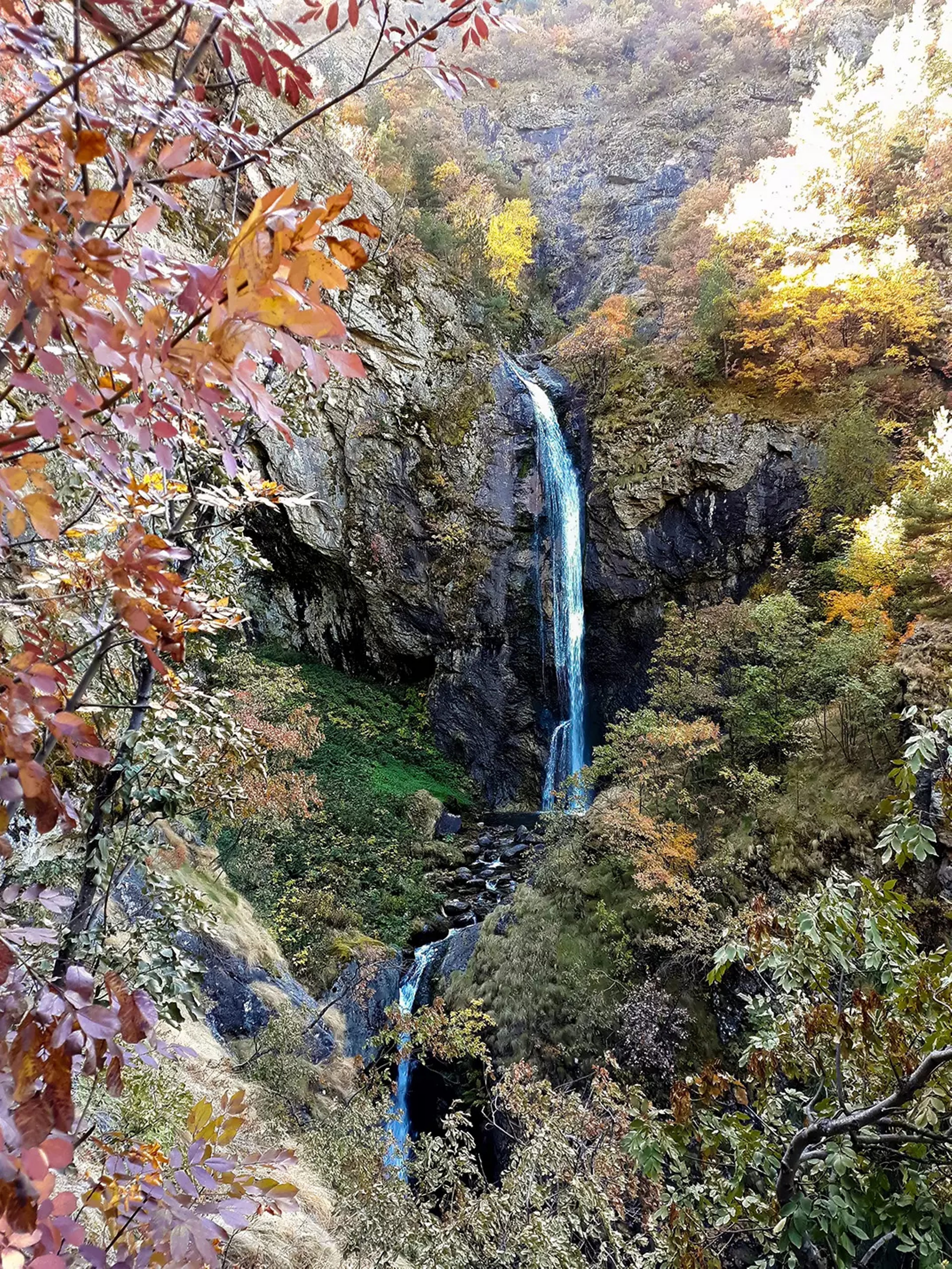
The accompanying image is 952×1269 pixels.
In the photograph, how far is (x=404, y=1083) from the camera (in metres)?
7.01

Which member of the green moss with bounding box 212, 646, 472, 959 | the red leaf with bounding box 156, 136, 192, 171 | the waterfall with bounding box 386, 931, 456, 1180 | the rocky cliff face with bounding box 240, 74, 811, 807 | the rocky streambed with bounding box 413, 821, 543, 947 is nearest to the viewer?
the red leaf with bounding box 156, 136, 192, 171

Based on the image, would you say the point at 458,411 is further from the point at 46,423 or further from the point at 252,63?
the point at 46,423

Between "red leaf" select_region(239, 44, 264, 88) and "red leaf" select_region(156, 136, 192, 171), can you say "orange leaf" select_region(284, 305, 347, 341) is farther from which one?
"red leaf" select_region(239, 44, 264, 88)

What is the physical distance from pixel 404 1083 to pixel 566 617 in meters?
8.70

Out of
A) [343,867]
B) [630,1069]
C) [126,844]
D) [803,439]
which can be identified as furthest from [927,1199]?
[803,439]

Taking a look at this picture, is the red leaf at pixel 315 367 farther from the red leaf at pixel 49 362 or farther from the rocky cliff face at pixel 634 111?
the rocky cliff face at pixel 634 111

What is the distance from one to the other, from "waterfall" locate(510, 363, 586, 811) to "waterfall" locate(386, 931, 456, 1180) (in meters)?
4.79

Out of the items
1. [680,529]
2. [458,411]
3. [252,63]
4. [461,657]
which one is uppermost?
[458,411]

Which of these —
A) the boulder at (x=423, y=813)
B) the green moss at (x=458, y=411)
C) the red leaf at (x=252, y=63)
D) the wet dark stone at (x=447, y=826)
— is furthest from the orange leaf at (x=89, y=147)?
the green moss at (x=458, y=411)

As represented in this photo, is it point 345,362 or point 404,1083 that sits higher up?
point 345,362

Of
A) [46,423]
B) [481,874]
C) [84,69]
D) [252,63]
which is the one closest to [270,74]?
[252,63]

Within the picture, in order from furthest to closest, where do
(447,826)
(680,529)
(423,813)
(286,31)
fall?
(680,529)
(447,826)
(423,813)
(286,31)

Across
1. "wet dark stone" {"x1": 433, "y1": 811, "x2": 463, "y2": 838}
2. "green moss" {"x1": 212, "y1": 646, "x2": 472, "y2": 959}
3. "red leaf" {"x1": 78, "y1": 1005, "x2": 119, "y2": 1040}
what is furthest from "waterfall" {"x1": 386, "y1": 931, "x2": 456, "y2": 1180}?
"red leaf" {"x1": 78, "y1": 1005, "x2": 119, "y2": 1040}

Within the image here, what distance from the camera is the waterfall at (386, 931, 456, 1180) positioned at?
5113 mm
